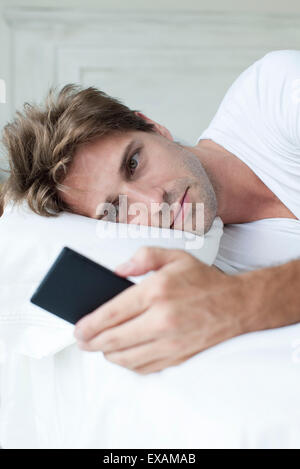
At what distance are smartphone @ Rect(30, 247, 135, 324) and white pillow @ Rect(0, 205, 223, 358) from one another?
0.15m

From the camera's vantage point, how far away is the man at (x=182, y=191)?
60 centimetres

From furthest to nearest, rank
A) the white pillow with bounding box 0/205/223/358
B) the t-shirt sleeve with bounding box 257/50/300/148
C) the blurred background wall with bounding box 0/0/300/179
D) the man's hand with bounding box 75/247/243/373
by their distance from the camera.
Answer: the blurred background wall with bounding box 0/0/300/179, the t-shirt sleeve with bounding box 257/50/300/148, the white pillow with bounding box 0/205/223/358, the man's hand with bounding box 75/247/243/373

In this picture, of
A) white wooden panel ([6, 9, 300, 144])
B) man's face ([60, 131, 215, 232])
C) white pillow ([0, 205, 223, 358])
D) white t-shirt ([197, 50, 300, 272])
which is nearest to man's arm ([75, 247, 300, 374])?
white pillow ([0, 205, 223, 358])

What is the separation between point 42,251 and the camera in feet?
2.82

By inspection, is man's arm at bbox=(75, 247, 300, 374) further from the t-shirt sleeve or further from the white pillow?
the t-shirt sleeve

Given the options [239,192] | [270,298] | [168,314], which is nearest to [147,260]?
[168,314]

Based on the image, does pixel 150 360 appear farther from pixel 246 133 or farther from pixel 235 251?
pixel 246 133

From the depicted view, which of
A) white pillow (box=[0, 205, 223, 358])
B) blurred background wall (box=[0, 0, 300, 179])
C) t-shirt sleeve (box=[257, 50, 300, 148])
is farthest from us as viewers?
blurred background wall (box=[0, 0, 300, 179])

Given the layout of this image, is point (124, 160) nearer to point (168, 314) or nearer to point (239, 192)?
point (239, 192)

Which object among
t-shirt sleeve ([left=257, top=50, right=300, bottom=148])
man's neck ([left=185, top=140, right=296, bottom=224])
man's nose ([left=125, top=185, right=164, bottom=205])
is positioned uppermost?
t-shirt sleeve ([left=257, top=50, right=300, bottom=148])

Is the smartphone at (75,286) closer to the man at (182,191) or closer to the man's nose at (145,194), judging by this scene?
the man at (182,191)

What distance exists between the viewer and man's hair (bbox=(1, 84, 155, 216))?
1.03 metres

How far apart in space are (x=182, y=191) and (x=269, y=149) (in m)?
0.31

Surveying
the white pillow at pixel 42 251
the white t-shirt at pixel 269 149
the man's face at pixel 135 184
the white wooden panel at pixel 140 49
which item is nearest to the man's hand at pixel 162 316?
the white pillow at pixel 42 251
